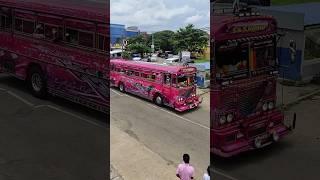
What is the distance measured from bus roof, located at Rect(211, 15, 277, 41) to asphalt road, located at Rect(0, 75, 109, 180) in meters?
1.46

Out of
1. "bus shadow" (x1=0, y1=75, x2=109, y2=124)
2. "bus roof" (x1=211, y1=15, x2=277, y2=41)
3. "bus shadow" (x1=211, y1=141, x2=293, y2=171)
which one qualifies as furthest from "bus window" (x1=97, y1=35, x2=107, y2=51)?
"bus shadow" (x1=211, y1=141, x2=293, y2=171)

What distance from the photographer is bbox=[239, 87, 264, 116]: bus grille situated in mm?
4879

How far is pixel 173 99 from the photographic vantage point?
516cm

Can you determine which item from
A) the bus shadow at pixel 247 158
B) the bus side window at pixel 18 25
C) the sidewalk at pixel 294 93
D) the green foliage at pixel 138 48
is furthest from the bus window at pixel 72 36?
the sidewalk at pixel 294 93

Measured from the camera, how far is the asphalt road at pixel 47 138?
4.90 meters

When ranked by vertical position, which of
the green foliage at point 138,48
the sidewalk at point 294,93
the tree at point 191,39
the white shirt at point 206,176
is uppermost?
the tree at point 191,39

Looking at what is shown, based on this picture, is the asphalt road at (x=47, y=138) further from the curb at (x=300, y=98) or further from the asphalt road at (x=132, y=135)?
the curb at (x=300, y=98)

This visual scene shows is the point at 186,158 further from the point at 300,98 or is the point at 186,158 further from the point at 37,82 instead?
the point at 37,82

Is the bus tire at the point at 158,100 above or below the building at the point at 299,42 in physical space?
below

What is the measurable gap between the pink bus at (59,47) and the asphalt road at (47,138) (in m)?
0.14

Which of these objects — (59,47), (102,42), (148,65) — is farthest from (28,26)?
(148,65)

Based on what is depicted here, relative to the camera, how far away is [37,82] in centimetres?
517

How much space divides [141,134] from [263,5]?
173cm

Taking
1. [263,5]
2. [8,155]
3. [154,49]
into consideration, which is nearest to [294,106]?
[263,5]
